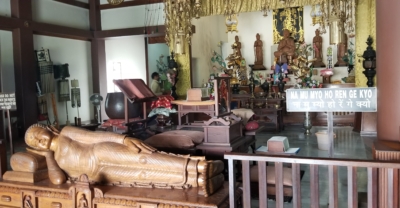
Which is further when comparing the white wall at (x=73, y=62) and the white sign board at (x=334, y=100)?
the white wall at (x=73, y=62)

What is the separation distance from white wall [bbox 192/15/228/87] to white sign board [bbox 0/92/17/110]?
589 centimetres

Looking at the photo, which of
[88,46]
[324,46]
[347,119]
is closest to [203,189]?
[347,119]

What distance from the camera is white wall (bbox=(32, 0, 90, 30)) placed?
7.31 m

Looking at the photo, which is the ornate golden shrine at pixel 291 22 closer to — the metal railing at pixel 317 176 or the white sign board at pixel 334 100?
the white sign board at pixel 334 100

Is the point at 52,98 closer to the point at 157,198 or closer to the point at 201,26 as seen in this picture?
the point at 201,26

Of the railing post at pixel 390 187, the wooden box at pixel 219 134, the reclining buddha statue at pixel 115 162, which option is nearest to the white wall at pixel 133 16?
the wooden box at pixel 219 134

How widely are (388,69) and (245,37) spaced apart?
940 centimetres

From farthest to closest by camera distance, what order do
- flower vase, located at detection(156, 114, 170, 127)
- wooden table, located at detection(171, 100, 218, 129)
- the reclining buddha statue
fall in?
wooden table, located at detection(171, 100, 218, 129) → flower vase, located at detection(156, 114, 170, 127) → the reclining buddha statue

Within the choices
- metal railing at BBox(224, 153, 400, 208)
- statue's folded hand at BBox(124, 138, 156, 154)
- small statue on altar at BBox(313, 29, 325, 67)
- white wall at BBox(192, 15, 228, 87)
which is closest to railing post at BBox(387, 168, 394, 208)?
metal railing at BBox(224, 153, 400, 208)

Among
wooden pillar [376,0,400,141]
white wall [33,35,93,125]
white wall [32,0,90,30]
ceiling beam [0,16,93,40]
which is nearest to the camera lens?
wooden pillar [376,0,400,141]

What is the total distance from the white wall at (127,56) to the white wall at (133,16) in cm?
164

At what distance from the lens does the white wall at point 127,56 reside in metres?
10.1

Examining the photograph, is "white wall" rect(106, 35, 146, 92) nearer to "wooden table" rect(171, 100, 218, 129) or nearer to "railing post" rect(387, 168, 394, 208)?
"wooden table" rect(171, 100, 218, 129)

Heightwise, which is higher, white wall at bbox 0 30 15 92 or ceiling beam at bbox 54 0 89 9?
ceiling beam at bbox 54 0 89 9
